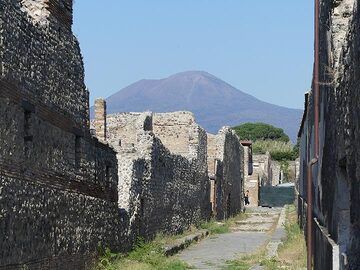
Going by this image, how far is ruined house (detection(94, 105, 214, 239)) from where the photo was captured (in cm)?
1652

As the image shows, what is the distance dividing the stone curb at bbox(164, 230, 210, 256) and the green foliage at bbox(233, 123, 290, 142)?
69.3 meters

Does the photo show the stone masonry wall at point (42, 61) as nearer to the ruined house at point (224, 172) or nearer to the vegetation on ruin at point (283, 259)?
the vegetation on ruin at point (283, 259)

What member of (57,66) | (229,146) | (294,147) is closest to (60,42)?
(57,66)

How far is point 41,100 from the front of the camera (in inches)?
385

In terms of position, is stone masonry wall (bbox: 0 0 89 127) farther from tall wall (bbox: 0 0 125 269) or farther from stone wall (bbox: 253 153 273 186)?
stone wall (bbox: 253 153 273 186)

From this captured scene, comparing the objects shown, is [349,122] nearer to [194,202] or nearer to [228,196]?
[194,202]

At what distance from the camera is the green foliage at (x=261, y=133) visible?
304ft

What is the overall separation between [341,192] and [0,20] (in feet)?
13.8

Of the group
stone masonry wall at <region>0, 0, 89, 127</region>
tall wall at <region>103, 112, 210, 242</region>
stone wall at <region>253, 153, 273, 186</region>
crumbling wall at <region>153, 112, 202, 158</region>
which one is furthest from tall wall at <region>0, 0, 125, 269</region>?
stone wall at <region>253, 153, 273, 186</region>

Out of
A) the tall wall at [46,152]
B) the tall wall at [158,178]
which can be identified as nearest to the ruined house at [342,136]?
the tall wall at [46,152]

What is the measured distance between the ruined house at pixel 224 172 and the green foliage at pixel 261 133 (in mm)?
55333

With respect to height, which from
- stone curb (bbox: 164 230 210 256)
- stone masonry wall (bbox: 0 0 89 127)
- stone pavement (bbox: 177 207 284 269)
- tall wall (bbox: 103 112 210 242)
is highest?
stone masonry wall (bbox: 0 0 89 127)

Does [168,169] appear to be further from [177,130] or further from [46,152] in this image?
[46,152]

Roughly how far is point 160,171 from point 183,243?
1.98m
